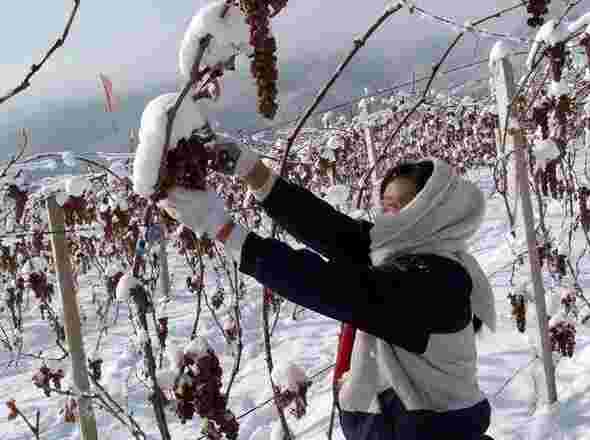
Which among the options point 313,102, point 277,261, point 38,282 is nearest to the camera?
point 277,261

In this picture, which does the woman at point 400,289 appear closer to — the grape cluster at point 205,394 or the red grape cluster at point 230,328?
the grape cluster at point 205,394

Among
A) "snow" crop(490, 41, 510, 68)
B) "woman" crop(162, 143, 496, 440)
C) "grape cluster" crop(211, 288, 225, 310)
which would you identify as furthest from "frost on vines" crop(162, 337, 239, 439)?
"grape cluster" crop(211, 288, 225, 310)

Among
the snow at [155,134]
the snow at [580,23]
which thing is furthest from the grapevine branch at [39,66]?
the snow at [580,23]

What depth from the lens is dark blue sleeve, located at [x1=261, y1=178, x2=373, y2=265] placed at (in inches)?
62.2

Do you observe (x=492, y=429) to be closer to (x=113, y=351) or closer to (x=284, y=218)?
(x=284, y=218)

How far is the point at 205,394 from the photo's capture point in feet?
4.97

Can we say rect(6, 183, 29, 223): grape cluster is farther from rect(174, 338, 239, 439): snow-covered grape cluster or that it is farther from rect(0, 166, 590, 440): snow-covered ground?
rect(174, 338, 239, 439): snow-covered grape cluster

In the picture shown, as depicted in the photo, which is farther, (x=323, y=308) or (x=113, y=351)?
(x=113, y=351)

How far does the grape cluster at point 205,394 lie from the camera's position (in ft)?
4.89

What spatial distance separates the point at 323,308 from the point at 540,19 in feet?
3.53

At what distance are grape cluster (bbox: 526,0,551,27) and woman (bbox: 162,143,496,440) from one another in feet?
1.61

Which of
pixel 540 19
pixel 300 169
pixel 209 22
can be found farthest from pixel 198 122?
pixel 300 169

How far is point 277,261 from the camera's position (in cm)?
112

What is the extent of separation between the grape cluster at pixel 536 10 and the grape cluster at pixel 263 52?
0.89m
